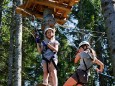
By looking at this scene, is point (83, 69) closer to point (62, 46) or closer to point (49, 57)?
point (49, 57)

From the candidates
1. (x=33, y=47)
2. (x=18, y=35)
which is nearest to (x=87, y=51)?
(x=18, y=35)

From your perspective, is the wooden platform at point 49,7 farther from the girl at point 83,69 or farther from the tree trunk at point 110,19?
the tree trunk at point 110,19

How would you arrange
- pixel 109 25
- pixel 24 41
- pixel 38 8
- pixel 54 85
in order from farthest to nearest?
pixel 24 41
pixel 38 8
pixel 54 85
pixel 109 25

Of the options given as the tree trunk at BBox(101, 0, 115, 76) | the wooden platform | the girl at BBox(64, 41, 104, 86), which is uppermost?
the wooden platform

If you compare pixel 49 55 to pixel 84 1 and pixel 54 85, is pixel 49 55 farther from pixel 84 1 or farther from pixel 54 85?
pixel 84 1

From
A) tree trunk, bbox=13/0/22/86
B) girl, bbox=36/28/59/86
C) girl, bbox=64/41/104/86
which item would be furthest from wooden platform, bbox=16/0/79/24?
tree trunk, bbox=13/0/22/86

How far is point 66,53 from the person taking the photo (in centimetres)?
1959

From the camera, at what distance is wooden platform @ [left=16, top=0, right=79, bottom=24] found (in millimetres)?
7530

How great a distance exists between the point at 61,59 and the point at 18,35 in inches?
355

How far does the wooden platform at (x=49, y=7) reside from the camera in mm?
7530

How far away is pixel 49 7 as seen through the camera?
24.7 feet

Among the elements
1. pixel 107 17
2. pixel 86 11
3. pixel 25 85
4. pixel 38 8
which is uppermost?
pixel 86 11

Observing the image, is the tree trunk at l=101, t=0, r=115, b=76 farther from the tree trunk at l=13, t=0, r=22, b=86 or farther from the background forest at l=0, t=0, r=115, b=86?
the background forest at l=0, t=0, r=115, b=86

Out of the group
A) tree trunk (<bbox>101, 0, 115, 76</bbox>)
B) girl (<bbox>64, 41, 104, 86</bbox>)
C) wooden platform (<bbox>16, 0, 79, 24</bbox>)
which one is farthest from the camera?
wooden platform (<bbox>16, 0, 79, 24</bbox>)
